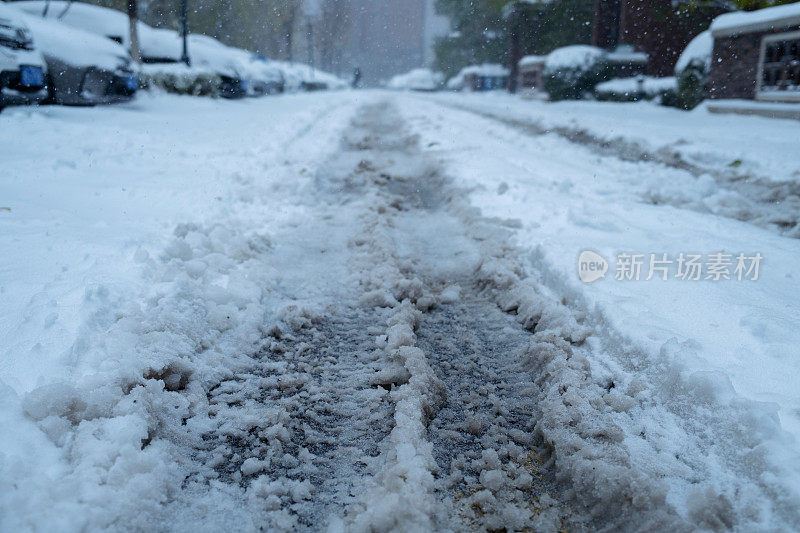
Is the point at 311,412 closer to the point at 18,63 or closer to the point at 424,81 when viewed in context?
the point at 18,63

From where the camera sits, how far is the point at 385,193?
601cm

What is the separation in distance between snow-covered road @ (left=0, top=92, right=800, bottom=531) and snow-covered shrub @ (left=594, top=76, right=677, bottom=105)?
12.2 metres

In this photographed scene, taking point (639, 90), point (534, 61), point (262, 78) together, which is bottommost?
point (639, 90)

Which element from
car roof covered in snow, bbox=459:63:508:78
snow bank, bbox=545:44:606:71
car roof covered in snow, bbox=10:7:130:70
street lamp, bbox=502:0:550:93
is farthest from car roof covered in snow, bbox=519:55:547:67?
car roof covered in snow, bbox=10:7:130:70

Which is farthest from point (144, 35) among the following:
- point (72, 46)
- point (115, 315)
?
point (115, 315)

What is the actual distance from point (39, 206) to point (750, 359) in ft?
14.4

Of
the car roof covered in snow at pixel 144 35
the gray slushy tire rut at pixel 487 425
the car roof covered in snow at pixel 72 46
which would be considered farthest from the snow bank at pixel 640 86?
the gray slushy tire rut at pixel 487 425

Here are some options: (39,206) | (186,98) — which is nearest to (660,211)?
(39,206)

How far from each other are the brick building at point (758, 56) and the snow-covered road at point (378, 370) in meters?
8.61

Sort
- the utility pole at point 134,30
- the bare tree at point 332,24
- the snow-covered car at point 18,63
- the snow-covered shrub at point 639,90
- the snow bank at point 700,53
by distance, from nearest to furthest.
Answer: the snow-covered car at point 18,63, the snow bank at point 700,53, the utility pole at point 134,30, the snow-covered shrub at point 639,90, the bare tree at point 332,24

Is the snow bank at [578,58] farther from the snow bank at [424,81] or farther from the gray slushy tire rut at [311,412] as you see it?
the snow bank at [424,81]

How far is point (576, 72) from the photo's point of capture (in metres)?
20.6

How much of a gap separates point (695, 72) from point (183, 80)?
12485mm

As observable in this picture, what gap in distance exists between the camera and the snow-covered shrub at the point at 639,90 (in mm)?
15656
